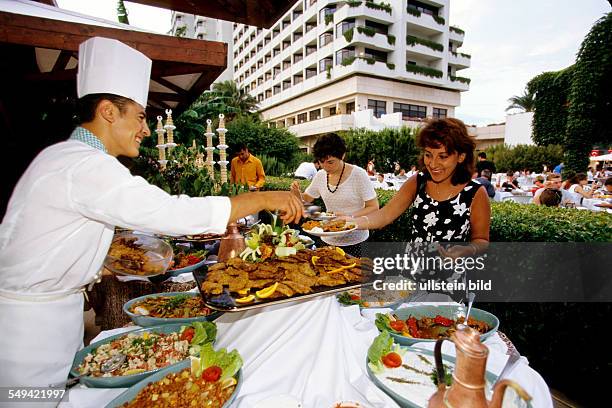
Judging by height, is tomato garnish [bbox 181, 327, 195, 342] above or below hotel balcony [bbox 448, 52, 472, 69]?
below

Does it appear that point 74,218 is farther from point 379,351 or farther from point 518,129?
point 518,129

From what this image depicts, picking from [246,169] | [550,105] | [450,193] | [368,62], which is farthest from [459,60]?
[450,193]

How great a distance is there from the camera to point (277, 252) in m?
1.62

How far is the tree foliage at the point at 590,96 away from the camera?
14.7m

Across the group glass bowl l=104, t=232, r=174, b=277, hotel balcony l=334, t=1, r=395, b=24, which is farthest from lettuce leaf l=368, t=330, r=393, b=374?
hotel balcony l=334, t=1, r=395, b=24

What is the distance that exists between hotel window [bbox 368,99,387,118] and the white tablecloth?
108 ft

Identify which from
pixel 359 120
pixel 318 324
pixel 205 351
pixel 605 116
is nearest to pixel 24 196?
pixel 205 351

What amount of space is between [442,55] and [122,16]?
106ft

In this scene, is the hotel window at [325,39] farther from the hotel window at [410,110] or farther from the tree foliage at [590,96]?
the tree foliage at [590,96]

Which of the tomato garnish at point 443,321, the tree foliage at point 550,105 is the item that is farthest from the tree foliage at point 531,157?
the tomato garnish at point 443,321

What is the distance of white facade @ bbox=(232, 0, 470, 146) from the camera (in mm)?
30953

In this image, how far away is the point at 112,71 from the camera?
1290 millimetres

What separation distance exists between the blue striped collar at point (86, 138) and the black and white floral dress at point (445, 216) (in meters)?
1.92

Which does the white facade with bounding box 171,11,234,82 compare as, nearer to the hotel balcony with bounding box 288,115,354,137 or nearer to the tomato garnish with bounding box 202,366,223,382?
the hotel balcony with bounding box 288,115,354,137
